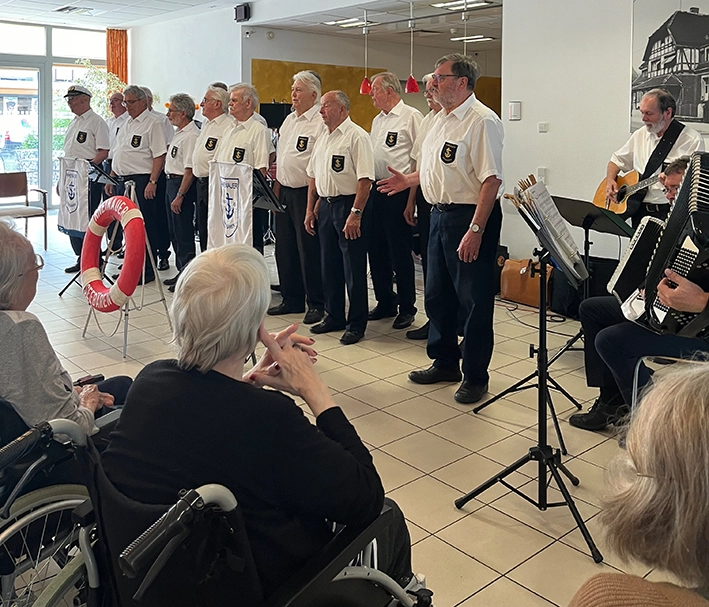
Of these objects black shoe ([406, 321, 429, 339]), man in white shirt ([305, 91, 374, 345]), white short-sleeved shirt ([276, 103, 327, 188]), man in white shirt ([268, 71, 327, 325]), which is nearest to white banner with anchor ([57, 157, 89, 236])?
man in white shirt ([268, 71, 327, 325])

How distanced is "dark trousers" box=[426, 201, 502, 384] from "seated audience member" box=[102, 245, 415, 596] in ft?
7.73

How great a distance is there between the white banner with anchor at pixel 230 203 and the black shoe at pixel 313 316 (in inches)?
28.3

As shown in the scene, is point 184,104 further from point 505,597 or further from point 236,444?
point 236,444

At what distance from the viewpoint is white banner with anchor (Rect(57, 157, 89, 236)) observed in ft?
22.7

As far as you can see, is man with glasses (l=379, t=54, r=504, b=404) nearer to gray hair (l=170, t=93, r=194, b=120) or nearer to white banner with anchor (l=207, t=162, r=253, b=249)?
white banner with anchor (l=207, t=162, r=253, b=249)

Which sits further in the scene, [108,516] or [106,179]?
[106,179]

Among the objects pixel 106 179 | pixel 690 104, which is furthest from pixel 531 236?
pixel 106 179

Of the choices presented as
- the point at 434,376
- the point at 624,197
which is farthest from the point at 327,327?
the point at 624,197

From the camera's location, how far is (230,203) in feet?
17.9

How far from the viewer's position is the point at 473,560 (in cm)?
256

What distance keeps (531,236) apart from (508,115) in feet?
3.58

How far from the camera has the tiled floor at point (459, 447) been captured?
250 centimetres

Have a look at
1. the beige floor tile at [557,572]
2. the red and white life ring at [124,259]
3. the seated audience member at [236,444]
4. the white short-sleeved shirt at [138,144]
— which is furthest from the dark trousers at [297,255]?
the seated audience member at [236,444]

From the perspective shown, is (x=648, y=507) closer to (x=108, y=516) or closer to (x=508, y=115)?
(x=108, y=516)
